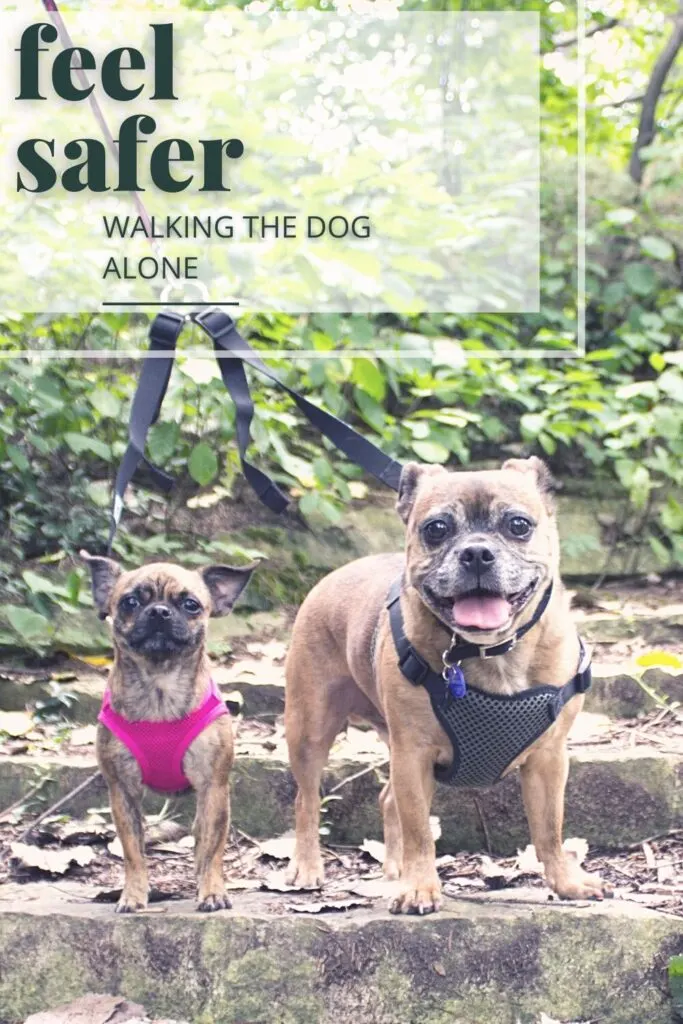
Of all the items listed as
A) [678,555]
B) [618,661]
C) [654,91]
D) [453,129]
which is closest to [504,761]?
[618,661]

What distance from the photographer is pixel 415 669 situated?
3402 mm

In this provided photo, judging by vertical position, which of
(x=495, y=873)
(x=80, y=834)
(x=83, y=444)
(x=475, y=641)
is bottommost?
(x=80, y=834)

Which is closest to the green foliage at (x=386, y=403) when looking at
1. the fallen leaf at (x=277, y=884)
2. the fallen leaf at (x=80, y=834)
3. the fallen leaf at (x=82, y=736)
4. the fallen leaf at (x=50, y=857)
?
the fallen leaf at (x=82, y=736)

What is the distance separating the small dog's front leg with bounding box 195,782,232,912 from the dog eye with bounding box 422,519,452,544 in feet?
3.36

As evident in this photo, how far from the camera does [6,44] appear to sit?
5.58m

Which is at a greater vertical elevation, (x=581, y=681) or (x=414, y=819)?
(x=581, y=681)

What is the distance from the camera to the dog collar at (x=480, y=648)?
3414 millimetres

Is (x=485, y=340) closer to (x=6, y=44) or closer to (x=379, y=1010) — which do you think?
(x=6, y=44)

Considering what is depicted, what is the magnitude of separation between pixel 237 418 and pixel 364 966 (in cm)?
171

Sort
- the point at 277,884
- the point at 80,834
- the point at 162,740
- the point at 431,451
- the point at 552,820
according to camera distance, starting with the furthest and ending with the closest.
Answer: the point at 431,451
the point at 80,834
the point at 277,884
the point at 162,740
the point at 552,820

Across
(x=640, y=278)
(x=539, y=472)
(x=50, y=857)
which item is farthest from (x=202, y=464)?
(x=640, y=278)

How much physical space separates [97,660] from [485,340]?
4.13 m

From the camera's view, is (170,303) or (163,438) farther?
(163,438)

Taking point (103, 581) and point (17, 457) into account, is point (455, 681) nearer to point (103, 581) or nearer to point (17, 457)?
point (103, 581)
